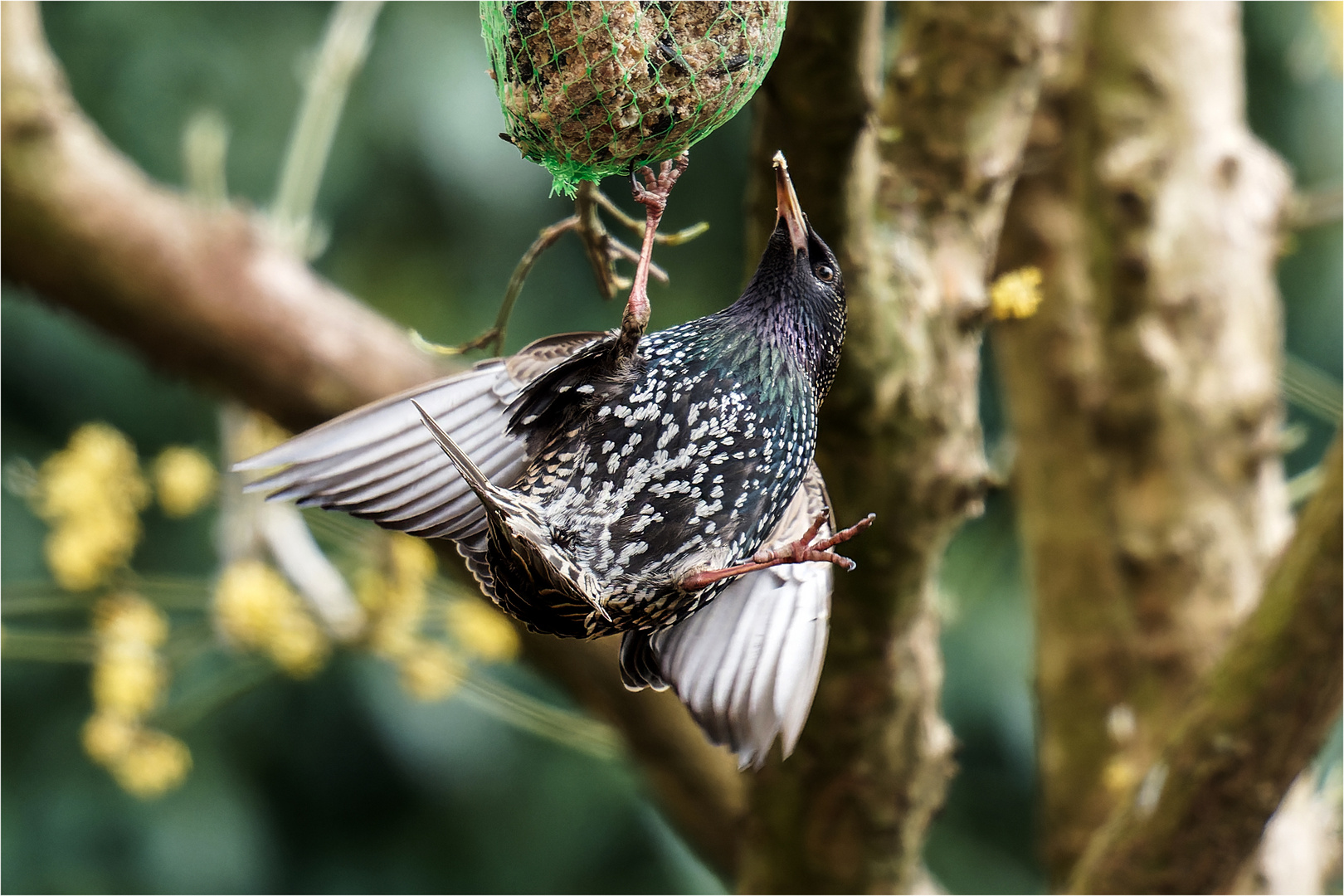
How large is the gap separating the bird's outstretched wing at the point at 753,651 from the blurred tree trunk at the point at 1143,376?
1.30 metres

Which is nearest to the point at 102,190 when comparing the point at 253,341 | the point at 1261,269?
the point at 253,341

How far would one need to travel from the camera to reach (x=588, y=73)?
1.07m

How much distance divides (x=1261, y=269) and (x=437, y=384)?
6.36 ft

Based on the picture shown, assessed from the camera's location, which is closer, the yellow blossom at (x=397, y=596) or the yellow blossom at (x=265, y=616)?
the yellow blossom at (x=265, y=616)

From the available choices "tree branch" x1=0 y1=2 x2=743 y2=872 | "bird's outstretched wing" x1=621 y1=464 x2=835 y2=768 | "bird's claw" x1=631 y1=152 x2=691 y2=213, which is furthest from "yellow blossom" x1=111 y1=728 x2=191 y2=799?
"bird's claw" x1=631 y1=152 x2=691 y2=213

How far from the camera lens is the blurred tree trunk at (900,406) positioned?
179cm

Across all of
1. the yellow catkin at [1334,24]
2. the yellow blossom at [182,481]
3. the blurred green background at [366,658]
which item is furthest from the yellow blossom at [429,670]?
the yellow catkin at [1334,24]

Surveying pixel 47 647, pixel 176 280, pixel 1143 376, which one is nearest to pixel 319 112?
pixel 176 280

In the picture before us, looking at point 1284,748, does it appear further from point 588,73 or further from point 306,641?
point 306,641

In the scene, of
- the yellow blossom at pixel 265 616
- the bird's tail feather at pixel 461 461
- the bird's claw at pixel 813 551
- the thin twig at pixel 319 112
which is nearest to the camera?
the bird's tail feather at pixel 461 461

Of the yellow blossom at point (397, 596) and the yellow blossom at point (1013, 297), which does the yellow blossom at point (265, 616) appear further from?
the yellow blossom at point (1013, 297)

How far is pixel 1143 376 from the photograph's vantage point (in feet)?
8.45

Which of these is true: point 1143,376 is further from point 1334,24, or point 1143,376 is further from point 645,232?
point 645,232

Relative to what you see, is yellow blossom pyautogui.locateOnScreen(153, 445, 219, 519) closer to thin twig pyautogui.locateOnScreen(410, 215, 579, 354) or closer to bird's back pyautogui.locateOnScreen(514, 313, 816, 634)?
thin twig pyautogui.locateOnScreen(410, 215, 579, 354)
